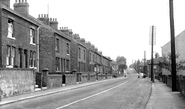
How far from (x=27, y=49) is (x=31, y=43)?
1.52 metres

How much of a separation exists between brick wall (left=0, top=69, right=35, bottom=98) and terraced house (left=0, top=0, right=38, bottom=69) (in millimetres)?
2421

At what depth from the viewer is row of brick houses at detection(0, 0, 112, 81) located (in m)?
24.0

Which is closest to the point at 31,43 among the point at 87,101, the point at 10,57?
the point at 10,57

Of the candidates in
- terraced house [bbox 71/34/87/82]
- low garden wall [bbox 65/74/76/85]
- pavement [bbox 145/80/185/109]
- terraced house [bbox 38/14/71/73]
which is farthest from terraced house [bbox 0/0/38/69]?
pavement [bbox 145/80/185/109]

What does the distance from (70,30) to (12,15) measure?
928 inches

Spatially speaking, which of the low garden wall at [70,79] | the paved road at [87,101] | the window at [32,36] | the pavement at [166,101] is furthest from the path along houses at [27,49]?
the pavement at [166,101]

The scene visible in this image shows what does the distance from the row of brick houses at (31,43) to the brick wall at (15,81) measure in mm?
1324

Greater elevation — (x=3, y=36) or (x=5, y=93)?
(x=3, y=36)

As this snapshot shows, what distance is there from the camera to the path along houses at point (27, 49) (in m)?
20.5

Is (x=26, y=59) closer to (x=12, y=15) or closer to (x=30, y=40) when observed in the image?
(x=30, y=40)

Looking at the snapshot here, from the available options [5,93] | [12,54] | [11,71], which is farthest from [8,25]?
[5,93]

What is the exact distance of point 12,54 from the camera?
25.1m

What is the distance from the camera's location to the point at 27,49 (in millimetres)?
28391

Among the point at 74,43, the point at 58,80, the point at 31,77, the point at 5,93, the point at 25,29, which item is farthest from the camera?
the point at 74,43
